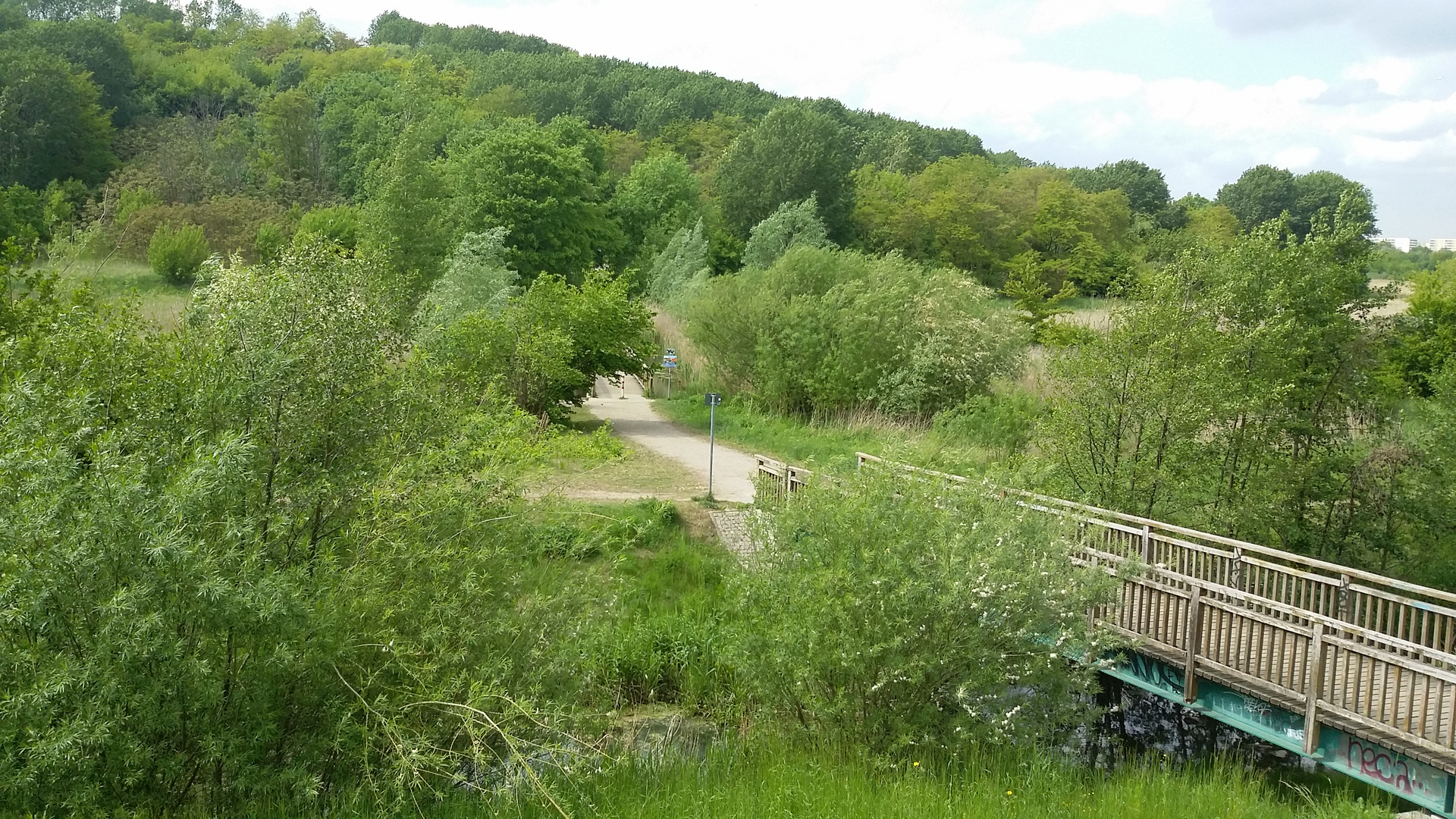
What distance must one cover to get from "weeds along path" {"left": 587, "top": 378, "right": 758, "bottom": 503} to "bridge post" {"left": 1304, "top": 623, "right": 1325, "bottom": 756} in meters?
10.6

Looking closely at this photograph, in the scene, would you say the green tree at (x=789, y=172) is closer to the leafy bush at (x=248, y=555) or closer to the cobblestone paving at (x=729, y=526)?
the cobblestone paving at (x=729, y=526)

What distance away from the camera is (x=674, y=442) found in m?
28.3

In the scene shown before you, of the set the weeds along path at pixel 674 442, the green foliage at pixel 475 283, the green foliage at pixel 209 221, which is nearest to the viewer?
the weeds along path at pixel 674 442

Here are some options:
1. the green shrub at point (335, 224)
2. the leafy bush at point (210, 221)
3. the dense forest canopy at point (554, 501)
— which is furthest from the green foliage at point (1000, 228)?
the leafy bush at point (210, 221)

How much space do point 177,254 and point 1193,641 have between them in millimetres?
49524

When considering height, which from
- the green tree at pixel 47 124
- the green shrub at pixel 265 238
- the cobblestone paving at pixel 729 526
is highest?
the green tree at pixel 47 124

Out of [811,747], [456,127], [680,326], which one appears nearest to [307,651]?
[811,747]

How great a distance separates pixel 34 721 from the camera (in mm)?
6285

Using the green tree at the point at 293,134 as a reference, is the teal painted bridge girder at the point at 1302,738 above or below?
below

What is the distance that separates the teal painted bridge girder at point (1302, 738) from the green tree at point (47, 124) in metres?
76.0

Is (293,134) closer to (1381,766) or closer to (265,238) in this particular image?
(265,238)

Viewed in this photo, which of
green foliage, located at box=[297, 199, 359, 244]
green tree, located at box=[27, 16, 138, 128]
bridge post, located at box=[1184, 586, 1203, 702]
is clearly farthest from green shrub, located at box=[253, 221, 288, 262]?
bridge post, located at box=[1184, 586, 1203, 702]

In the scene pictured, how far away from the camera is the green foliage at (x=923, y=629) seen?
898cm

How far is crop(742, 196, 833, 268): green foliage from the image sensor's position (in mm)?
53906
